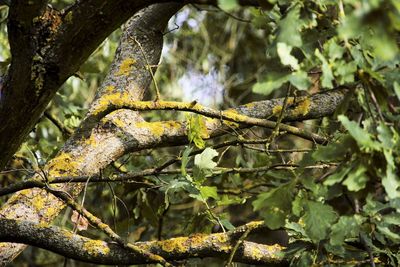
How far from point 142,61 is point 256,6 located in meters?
→ 0.92

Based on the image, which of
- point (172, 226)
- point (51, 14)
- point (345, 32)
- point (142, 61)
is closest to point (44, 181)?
point (51, 14)

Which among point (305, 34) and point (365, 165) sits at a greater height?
point (305, 34)

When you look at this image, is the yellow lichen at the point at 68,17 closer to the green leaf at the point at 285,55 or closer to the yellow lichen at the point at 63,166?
the green leaf at the point at 285,55

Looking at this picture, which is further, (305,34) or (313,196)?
(313,196)

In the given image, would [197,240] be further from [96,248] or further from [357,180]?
[357,180]

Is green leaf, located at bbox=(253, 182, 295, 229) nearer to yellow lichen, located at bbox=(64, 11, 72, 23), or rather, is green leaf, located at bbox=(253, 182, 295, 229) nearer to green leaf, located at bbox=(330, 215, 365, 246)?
green leaf, located at bbox=(330, 215, 365, 246)

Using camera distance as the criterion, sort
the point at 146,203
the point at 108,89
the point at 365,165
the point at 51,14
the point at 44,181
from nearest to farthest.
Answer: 1. the point at 365,165
2. the point at 51,14
3. the point at 44,181
4. the point at 108,89
5. the point at 146,203

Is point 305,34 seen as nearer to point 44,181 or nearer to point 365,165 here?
point 365,165

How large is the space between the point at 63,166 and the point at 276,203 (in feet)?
2.77

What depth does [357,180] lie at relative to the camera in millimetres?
1097

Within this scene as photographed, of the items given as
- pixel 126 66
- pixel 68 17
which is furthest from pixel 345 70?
pixel 126 66

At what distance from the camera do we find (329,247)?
147cm

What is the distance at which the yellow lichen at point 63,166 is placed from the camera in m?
1.86

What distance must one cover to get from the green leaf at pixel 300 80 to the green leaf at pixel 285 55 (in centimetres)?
2
